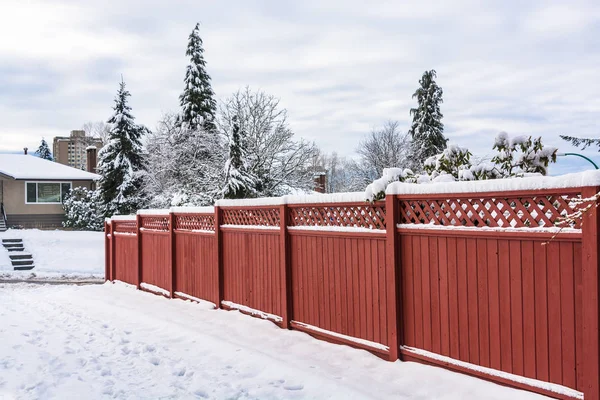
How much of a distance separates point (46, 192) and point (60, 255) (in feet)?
36.7

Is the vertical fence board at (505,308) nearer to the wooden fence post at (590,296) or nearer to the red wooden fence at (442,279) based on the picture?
the red wooden fence at (442,279)

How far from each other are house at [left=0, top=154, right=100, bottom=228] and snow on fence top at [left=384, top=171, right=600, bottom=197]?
25913 mm

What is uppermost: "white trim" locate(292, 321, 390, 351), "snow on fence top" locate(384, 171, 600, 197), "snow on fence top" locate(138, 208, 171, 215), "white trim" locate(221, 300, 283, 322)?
"snow on fence top" locate(384, 171, 600, 197)

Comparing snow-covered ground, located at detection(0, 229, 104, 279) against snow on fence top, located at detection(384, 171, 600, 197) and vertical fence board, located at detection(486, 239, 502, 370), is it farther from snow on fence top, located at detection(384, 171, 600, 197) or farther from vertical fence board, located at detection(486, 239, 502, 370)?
vertical fence board, located at detection(486, 239, 502, 370)

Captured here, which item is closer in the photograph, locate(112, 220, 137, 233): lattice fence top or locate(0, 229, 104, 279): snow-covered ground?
locate(112, 220, 137, 233): lattice fence top

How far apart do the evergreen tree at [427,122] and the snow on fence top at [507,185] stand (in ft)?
92.3

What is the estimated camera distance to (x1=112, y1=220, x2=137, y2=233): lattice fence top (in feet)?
36.0

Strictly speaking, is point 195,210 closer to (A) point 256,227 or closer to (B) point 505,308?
(A) point 256,227

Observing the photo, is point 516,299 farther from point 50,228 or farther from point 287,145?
point 50,228

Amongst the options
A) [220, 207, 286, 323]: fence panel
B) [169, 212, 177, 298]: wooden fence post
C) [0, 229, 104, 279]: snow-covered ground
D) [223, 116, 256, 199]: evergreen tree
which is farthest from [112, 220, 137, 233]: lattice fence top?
[223, 116, 256, 199]: evergreen tree

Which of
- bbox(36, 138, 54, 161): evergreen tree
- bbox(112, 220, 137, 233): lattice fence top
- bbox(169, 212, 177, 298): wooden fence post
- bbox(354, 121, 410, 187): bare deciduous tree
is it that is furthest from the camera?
bbox(36, 138, 54, 161): evergreen tree

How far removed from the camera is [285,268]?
236 inches

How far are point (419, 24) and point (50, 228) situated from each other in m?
23.8

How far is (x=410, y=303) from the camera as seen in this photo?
454 cm
